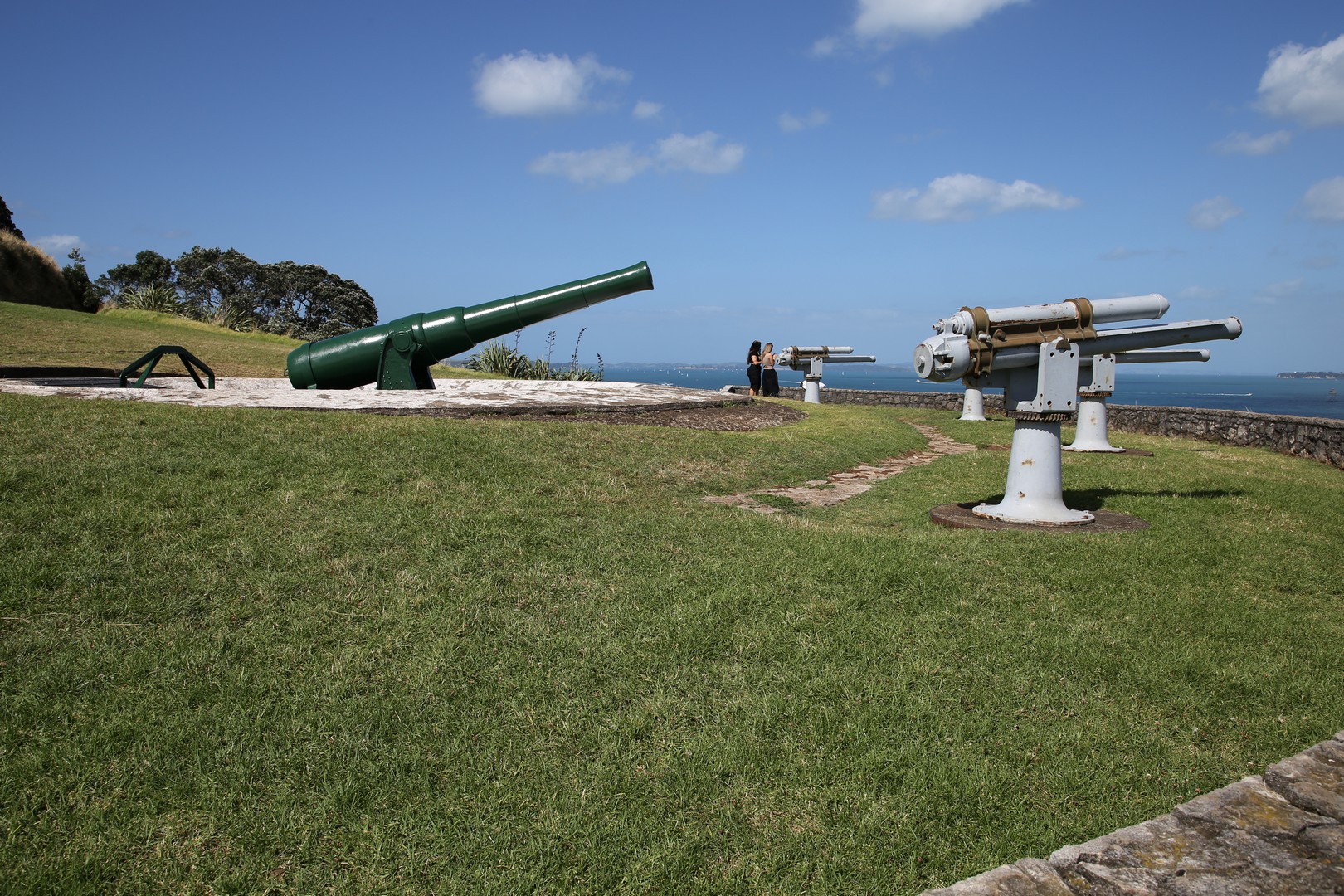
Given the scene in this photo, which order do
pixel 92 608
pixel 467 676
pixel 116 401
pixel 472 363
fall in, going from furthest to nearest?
pixel 472 363 < pixel 116 401 < pixel 92 608 < pixel 467 676

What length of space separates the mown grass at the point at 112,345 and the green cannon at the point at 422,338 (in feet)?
19.3

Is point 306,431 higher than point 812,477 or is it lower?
higher

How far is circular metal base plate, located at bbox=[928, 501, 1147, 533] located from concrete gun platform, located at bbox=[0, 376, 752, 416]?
5.31 meters

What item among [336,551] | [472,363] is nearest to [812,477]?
[336,551]

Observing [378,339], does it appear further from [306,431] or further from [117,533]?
[117,533]

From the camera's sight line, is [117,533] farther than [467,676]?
Yes

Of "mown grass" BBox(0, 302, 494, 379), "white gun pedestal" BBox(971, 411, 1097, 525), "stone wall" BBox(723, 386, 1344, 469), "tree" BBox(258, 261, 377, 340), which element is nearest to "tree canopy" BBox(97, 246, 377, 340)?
"tree" BBox(258, 261, 377, 340)

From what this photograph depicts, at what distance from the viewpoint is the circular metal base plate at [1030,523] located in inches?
263

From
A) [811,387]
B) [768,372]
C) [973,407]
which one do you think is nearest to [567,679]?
[973,407]

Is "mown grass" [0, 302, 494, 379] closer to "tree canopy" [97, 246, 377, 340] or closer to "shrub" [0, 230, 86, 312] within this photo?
"shrub" [0, 230, 86, 312]

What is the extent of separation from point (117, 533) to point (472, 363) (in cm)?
1846

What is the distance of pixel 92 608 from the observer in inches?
159

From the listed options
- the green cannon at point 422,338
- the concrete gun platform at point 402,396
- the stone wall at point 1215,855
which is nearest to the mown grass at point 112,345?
the concrete gun platform at point 402,396

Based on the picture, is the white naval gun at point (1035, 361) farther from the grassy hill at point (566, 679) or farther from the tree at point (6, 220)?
the tree at point (6, 220)
